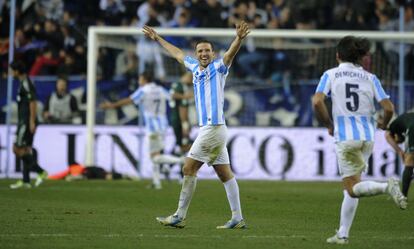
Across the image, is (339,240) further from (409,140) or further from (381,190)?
(409,140)

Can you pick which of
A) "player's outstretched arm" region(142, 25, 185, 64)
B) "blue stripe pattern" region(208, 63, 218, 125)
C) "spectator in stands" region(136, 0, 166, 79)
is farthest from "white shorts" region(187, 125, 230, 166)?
"spectator in stands" region(136, 0, 166, 79)

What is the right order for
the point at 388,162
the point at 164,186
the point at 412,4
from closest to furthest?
the point at 164,186, the point at 388,162, the point at 412,4

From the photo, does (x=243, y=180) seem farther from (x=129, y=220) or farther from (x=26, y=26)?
(x=129, y=220)

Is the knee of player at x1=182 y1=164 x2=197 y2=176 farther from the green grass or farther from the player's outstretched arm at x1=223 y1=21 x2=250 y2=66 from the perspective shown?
the player's outstretched arm at x1=223 y1=21 x2=250 y2=66

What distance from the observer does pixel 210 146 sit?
37.2 feet

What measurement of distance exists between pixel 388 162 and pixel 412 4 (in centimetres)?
453

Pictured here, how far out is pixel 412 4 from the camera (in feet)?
83.7

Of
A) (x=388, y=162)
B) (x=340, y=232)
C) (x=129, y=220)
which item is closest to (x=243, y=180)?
(x=388, y=162)

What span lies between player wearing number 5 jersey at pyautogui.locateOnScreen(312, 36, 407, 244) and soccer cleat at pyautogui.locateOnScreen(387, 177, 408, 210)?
0.92 feet

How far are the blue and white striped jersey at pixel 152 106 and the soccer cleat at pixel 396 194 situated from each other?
12.4 meters

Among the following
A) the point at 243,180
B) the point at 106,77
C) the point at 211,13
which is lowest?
the point at 243,180

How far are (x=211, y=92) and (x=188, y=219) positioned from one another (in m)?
→ 2.12

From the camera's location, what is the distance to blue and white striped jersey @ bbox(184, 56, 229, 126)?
11.4 meters

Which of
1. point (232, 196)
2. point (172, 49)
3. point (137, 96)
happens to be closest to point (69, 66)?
point (137, 96)
